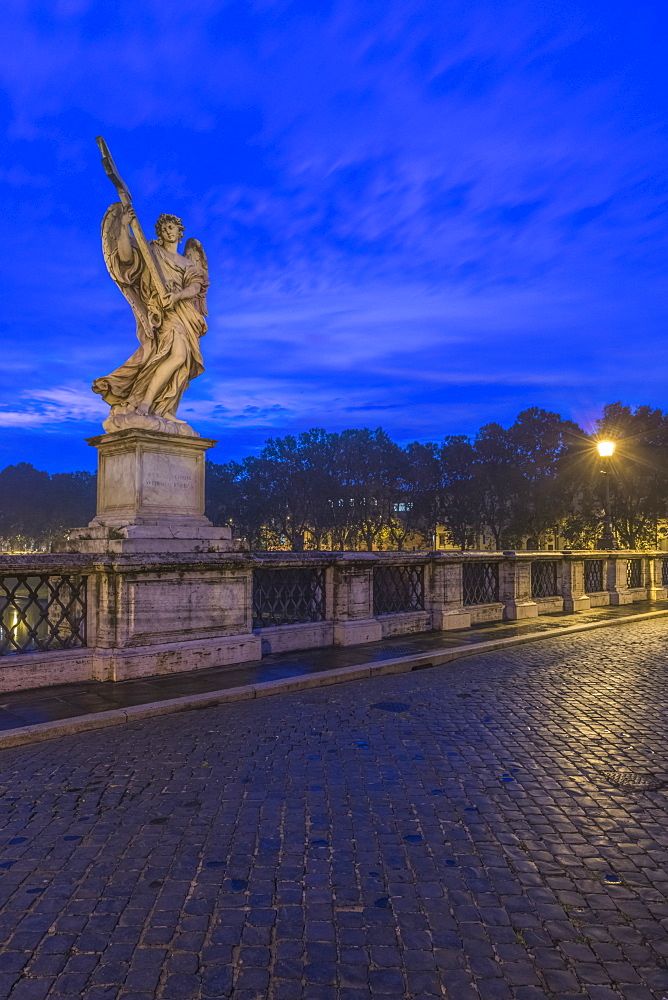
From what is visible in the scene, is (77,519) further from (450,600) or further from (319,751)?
(319,751)

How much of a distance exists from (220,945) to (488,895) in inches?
47.3

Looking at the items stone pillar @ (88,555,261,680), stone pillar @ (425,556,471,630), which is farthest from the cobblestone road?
stone pillar @ (425,556,471,630)

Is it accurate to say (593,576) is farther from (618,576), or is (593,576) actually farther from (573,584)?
(573,584)

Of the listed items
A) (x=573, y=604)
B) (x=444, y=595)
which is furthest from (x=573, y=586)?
(x=444, y=595)

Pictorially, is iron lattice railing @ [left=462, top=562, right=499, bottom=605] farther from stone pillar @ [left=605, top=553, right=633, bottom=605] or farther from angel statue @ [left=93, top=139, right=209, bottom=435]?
angel statue @ [left=93, top=139, right=209, bottom=435]

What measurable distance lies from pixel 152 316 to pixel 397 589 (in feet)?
20.8

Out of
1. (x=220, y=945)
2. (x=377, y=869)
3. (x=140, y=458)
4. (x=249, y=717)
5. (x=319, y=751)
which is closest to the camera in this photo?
(x=220, y=945)

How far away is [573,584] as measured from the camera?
15945mm

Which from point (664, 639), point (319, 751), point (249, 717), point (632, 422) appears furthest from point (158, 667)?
point (632, 422)

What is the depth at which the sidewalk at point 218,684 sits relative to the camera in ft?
17.9

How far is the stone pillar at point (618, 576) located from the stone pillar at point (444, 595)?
8248 mm

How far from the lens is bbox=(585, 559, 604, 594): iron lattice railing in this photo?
696 inches

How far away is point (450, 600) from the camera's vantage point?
11.9m

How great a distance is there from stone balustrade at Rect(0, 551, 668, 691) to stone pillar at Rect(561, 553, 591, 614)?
1.22 metres
